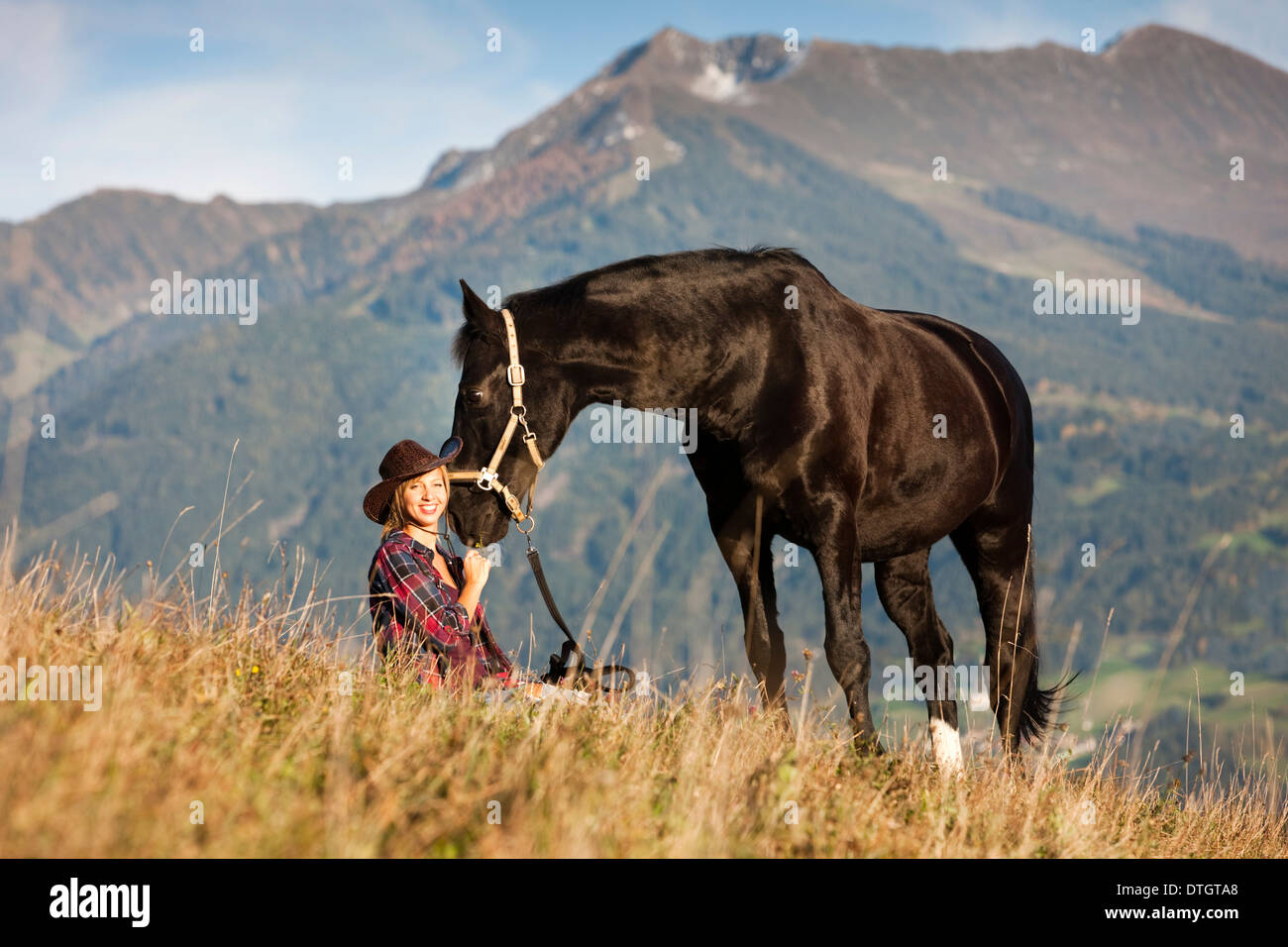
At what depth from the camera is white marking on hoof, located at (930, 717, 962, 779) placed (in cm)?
648

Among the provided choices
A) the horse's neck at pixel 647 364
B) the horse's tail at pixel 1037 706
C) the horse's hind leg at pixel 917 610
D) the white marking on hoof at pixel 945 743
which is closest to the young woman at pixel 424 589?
the horse's neck at pixel 647 364

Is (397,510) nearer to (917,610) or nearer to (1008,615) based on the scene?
(917,610)

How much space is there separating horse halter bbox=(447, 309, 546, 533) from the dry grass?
1.03 metres

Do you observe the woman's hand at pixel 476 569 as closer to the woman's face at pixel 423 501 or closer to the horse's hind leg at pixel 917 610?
the woman's face at pixel 423 501

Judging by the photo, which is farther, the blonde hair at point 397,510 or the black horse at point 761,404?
the blonde hair at point 397,510

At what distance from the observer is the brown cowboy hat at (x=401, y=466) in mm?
5805

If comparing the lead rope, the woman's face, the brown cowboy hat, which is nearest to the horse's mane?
the brown cowboy hat

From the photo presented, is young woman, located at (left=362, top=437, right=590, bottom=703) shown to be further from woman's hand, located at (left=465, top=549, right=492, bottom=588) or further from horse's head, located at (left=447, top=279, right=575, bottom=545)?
horse's head, located at (left=447, top=279, right=575, bottom=545)

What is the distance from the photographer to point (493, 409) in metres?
5.79

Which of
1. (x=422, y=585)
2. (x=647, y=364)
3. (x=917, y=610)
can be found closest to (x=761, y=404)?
(x=647, y=364)

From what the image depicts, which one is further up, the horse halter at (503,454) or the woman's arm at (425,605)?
the horse halter at (503,454)

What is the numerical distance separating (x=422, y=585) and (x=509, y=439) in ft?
2.97

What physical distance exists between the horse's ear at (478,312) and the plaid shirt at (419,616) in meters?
1.21
